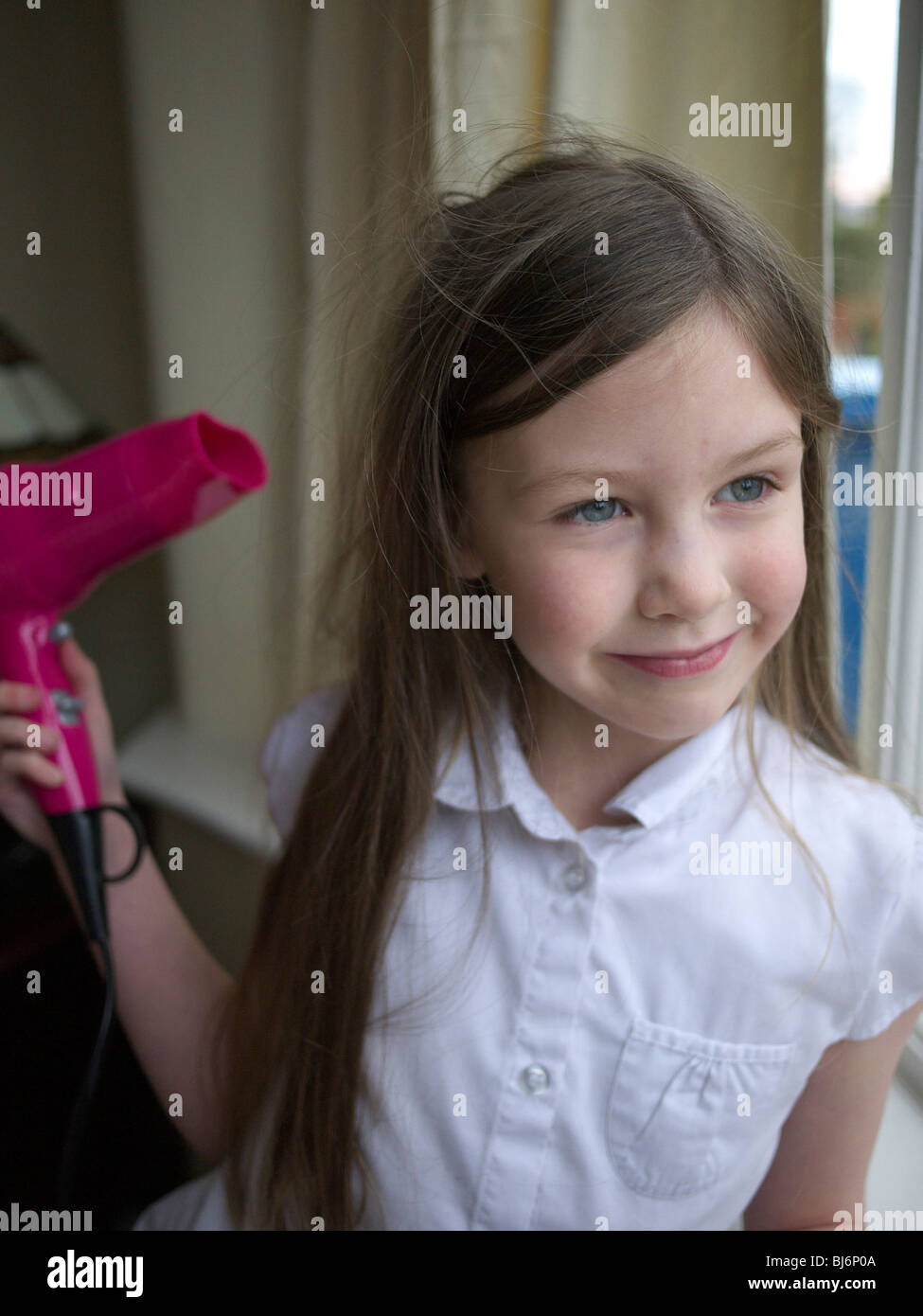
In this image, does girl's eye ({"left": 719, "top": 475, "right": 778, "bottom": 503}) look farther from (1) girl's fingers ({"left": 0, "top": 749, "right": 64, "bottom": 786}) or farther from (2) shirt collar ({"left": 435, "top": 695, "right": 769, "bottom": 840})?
(1) girl's fingers ({"left": 0, "top": 749, "right": 64, "bottom": 786})

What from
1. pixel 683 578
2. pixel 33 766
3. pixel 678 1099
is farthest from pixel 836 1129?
pixel 33 766

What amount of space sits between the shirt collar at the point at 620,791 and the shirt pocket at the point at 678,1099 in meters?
0.12

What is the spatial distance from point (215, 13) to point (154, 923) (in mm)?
625

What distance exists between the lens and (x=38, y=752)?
620 mm

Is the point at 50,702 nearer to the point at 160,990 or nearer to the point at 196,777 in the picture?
the point at 160,990

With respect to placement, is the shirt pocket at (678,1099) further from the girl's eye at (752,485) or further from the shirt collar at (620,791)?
the girl's eye at (752,485)

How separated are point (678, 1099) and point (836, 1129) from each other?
10 cm

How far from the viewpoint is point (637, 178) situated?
47 centimetres

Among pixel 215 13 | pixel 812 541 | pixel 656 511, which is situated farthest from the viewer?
pixel 215 13

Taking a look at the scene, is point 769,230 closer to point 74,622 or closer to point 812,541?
point 812,541

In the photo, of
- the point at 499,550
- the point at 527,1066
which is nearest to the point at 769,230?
the point at 499,550

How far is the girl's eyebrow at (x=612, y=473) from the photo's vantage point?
0.44 meters

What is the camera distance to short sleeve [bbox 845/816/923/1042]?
1.72ft

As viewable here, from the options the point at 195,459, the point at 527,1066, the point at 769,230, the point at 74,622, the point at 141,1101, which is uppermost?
the point at 769,230
